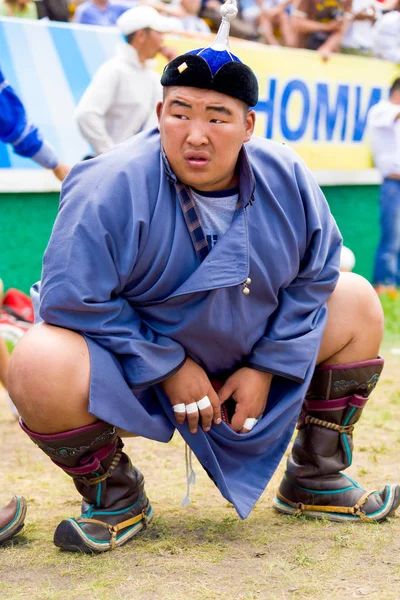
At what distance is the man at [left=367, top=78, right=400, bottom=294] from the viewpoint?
333 inches

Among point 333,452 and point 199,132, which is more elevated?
point 199,132

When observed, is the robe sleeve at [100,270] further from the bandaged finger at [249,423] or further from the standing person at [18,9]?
the standing person at [18,9]

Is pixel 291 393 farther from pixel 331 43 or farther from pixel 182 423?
pixel 331 43

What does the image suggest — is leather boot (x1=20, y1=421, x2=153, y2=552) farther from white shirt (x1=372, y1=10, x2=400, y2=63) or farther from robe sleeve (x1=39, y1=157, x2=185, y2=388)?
white shirt (x1=372, y1=10, x2=400, y2=63)

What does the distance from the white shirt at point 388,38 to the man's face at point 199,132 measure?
696 cm

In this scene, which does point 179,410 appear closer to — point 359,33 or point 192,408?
point 192,408

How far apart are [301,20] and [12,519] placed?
23.6 feet

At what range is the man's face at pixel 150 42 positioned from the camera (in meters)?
6.27

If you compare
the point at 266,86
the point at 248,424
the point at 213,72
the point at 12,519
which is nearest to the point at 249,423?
the point at 248,424

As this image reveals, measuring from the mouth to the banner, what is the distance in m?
3.75

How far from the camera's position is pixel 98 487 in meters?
2.66

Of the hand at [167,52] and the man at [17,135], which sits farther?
the hand at [167,52]

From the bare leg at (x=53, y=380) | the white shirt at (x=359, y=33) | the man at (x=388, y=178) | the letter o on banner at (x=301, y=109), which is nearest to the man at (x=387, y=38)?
the white shirt at (x=359, y=33)

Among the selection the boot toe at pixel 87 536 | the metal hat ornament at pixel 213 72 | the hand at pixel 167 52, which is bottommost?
the boot toe at pixel 87 536
